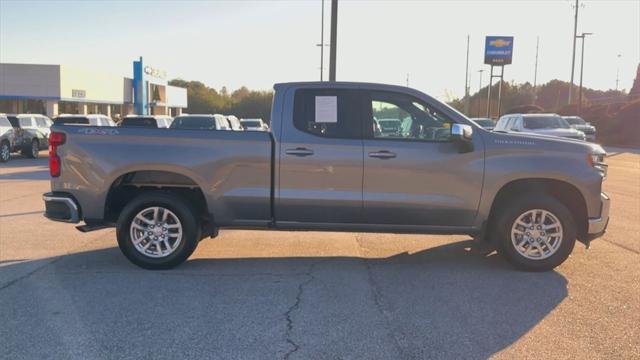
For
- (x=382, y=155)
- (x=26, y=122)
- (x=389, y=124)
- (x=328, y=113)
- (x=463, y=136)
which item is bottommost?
(x=382, y=155)

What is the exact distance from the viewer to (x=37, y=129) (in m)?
25.0

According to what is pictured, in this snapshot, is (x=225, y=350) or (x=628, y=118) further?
(x=628, y=118)

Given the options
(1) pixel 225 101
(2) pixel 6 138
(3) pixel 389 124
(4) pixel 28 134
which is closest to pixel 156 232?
(3) pixel 389 124

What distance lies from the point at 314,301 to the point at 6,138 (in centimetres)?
2050

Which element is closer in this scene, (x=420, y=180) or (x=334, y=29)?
(x=420, y=180)

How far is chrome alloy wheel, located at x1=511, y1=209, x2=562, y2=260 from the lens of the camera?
672 centimetres

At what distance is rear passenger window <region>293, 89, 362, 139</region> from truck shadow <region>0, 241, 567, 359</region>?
61.4 inches

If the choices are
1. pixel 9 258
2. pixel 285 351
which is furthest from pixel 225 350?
pixel 9 258

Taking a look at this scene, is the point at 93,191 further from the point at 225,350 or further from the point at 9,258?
the point at 225,350

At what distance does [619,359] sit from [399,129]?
3.29 metres

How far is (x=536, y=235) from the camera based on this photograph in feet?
22.1

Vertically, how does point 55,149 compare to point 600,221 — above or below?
above

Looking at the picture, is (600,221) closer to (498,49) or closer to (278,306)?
(278,306)

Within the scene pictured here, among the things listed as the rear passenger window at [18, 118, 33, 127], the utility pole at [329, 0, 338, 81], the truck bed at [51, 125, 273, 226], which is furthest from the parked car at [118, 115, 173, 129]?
the rear passenger window at [18, 118, 33, 127]
